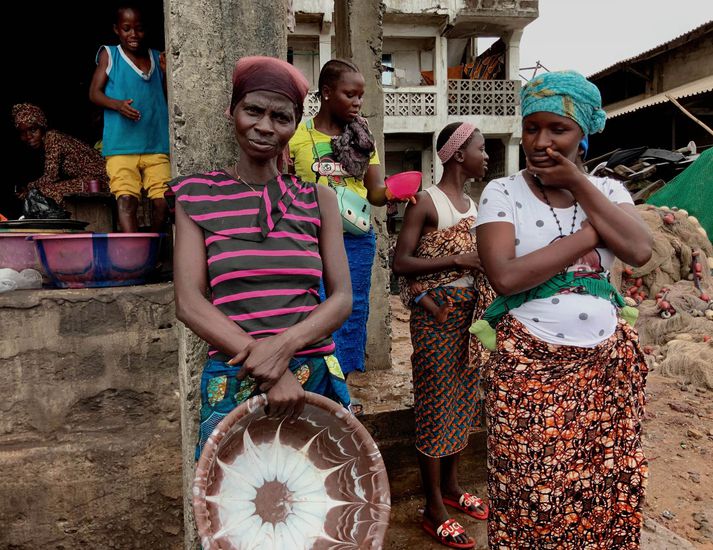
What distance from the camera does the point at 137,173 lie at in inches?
125

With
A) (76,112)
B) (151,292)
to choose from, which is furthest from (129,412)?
(76,112)

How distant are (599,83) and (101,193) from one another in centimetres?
1643

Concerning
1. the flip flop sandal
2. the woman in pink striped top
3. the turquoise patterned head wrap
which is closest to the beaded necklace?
the turquoise patterned head wrap

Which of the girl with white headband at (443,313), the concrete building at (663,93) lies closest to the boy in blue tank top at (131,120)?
the girl with white headband at (443,313)

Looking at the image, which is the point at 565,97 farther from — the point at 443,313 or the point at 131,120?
the point at 131,120

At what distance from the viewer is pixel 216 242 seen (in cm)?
152

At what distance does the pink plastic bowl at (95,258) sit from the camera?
2.22 m

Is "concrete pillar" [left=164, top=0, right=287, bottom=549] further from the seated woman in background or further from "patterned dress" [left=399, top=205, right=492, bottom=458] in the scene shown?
the seated woman in background

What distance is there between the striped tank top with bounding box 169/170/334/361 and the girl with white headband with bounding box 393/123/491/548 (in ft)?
3.57

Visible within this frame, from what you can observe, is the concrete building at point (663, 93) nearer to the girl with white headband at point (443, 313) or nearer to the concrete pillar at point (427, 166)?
the concrete pillar at point (427, 166)

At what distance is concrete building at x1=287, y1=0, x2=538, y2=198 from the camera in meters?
14.6

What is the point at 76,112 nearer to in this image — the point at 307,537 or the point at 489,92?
the point at 307,537

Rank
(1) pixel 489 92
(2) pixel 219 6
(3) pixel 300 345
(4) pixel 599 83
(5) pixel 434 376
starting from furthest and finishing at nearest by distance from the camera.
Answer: (4) pixel 599 83 → (1) pixel 489 92 → (5) pixel 434 376 → (2) pixel 219 6 → (3) pixel 300 345

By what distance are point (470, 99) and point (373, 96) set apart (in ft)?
40.0
